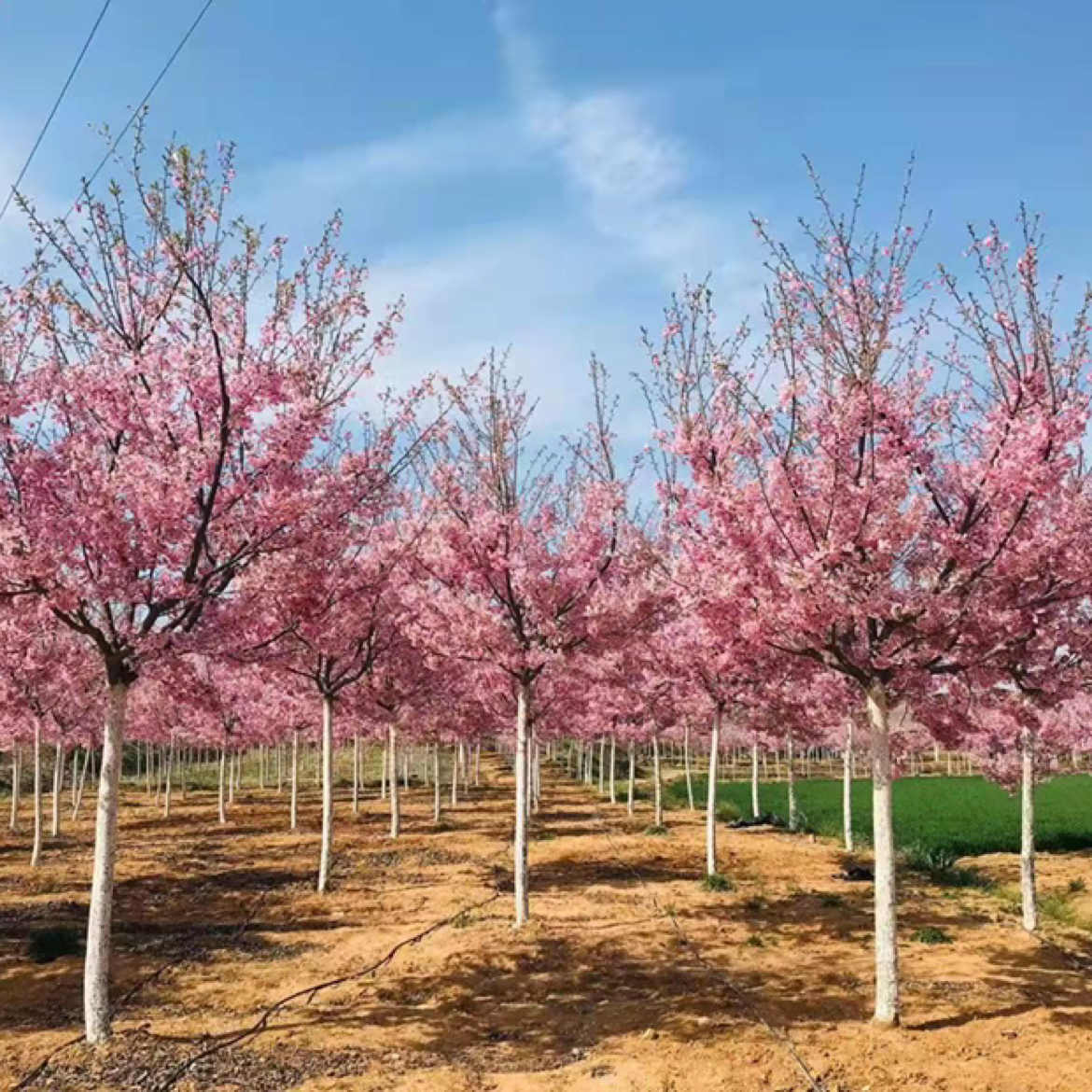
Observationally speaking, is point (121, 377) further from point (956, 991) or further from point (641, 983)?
point (956, 991)

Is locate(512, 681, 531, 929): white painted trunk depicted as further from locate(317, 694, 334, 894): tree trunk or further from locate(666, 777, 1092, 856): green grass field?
locate(666, 777, 1092, 856): green grass field

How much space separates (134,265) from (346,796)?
37414 mm

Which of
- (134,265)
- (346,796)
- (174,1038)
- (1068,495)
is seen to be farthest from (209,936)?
(346,796)

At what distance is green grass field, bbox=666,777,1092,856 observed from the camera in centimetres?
2869

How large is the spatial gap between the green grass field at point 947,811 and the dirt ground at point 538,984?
33.2 ft

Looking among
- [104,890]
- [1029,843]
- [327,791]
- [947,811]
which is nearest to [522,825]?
[327,791]

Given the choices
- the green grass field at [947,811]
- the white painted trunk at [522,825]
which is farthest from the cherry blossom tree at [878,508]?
the green grass field at [947,811]

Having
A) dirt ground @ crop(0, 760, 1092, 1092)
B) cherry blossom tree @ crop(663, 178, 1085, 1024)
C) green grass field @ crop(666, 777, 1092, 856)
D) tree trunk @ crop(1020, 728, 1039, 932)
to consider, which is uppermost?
cherry blossom tree @ crop(663, 178, 1085, 1024)

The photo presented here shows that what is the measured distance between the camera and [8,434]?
31.0 ft

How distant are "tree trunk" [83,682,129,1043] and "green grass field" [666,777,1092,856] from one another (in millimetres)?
20235

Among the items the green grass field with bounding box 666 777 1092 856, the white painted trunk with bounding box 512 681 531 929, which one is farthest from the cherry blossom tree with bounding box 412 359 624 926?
the green grass field with bounding box 666 777 1092 856

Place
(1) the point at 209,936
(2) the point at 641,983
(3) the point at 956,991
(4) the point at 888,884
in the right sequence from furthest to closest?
(1) the point at 209,936
(2) the point at 641,983
(3) the point at 956,991
(4) the point at 888,884

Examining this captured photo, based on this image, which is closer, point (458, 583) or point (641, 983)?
point (641, 983)

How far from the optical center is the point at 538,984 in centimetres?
1148
